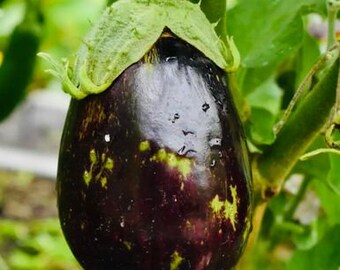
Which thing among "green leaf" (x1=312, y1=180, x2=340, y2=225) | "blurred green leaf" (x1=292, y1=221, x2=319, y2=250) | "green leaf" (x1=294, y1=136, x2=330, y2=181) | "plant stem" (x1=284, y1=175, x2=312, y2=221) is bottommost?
"blurred green leaf" (x1=292, y1=221, x2=319, y2=250)

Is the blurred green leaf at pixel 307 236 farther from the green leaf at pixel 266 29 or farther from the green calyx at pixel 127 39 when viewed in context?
the green calyx at pixel 127 39

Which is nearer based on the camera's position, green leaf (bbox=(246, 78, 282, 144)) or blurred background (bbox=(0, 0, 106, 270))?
green leaf (bbox=(246, 78, 282, 144))

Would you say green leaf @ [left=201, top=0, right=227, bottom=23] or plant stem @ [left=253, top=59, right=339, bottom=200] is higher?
green leaf @ [left=201, top=0, right=227, bottom=23]

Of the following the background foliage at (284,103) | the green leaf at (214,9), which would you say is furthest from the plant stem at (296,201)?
the green leaf at (214,9)

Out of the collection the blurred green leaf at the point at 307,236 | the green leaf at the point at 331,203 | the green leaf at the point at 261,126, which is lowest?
the blurred green leaf at the point at 307,236

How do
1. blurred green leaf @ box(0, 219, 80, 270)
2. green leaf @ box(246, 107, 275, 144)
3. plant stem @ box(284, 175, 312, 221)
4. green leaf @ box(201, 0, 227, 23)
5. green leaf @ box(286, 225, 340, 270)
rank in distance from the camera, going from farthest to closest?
1. blurred green leaf @ box(0, 219, 80, 270)
2. plant stem @ box(284, 175, 312, 221)
3. green leaf @ box(286, 225, 340, 270)
4. green leaf @ box(246, 107, 275, 144)
5. green leaf @ box(201, 0, 227, 23)

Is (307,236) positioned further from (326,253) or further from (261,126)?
(261,126)

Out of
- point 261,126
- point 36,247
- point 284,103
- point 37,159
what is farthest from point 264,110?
point 37,159

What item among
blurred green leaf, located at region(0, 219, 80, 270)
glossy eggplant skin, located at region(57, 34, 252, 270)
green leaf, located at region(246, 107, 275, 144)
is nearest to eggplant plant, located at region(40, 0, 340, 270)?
glossy eggplant skin, located at region(57, 34, 252, 270)

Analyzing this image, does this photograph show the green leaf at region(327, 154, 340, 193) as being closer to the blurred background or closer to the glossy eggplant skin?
the glossy eggplant skin
